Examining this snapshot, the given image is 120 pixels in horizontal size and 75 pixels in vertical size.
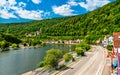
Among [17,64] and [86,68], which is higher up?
[86,68]

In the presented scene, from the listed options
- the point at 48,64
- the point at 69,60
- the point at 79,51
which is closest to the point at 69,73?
the point at 48,64

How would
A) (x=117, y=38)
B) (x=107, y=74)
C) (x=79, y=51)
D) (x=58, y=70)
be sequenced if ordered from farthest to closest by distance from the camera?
(x=79, y=51), (x=117, y=38), (x=58, y=70), (x=107, y=74)

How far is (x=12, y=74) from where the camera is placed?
77.1 m

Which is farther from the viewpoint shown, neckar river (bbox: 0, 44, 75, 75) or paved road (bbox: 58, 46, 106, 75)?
neckar river (bbox: 0, 44, 75, 75)

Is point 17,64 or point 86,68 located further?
point 17,64

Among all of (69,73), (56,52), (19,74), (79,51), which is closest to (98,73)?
(69,73)

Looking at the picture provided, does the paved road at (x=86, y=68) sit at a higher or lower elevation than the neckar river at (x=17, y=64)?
higher

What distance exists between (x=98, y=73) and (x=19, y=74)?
27.5 meters

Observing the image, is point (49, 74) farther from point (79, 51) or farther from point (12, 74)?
point (79, 51)

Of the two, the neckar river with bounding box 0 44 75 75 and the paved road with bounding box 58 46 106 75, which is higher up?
the paved road with bounding box 58 46 106 75

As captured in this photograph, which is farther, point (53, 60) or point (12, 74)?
point (12, 74)

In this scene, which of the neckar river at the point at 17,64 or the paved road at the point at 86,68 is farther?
the neckar river at the point at 17,64

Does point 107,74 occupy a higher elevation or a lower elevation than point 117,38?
lower

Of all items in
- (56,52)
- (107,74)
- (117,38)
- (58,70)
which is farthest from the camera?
(56,52)
